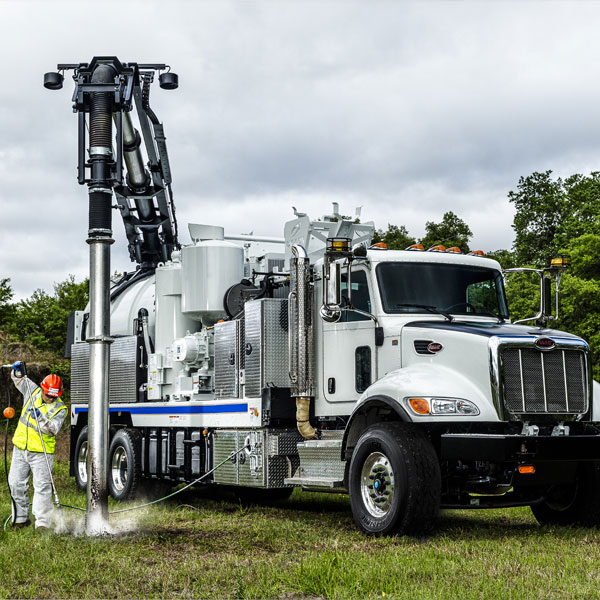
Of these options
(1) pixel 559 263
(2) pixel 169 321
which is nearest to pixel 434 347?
(1) pixel 559 263

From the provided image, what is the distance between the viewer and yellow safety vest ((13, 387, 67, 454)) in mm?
10062

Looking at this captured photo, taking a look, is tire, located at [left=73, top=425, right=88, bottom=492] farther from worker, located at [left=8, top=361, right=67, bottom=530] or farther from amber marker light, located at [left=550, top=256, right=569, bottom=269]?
amber marker light, located at [left=550, top=256, right=569, bottom=269]

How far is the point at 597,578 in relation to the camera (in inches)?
273

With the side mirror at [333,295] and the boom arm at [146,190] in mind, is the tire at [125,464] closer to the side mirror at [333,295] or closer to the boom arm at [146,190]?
the boom arm at [146,190]

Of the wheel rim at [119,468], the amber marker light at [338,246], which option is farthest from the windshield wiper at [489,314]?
the wheel rim at [119,468]

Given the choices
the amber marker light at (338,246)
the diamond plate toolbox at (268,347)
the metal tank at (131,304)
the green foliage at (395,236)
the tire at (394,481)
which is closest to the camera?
the tire at (394,481)

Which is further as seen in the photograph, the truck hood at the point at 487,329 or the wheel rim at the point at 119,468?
the wheel rim at the point at 119,468

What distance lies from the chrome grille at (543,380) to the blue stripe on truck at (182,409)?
3.71 meters

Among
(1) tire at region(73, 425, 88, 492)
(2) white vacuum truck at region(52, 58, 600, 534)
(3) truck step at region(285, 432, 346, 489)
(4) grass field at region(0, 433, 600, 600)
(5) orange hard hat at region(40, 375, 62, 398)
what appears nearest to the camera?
(4) grass field at region(0, 433, 600, 600)

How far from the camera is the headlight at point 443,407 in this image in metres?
9.08

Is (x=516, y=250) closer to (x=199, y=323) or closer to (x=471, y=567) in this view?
(x=199, y=323)

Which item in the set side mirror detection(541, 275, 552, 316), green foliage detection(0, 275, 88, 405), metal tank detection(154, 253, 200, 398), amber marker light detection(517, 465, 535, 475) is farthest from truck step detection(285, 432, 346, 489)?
green foliage detection(0, 275, 88, 405)

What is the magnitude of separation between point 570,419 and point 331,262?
2.86 meters

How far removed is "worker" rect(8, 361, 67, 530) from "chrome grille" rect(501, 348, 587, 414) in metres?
4.59
